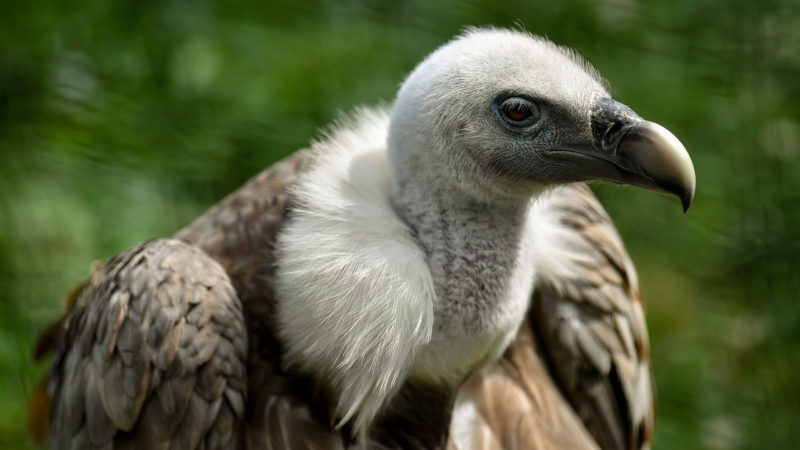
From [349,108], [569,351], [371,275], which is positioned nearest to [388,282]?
[371,275]

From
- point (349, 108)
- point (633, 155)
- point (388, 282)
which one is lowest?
point (349, 108)

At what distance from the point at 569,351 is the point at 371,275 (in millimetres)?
632

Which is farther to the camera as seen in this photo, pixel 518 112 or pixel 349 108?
pixel 349 108

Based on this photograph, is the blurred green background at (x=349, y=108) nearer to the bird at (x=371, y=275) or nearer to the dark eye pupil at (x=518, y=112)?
the bird at (x=371, y=275)

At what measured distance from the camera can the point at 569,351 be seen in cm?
222

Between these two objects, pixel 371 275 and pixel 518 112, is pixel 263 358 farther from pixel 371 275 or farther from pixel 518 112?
pixel 518 112

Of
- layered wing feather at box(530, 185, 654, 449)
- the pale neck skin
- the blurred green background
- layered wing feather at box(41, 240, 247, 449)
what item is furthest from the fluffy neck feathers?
the blurred green background

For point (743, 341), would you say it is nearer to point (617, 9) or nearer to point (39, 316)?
point (617, 9)

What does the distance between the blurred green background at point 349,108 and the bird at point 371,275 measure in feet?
3.60

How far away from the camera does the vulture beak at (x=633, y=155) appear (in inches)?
64.3

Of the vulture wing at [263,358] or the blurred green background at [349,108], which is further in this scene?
the blurred green background at [349,108]

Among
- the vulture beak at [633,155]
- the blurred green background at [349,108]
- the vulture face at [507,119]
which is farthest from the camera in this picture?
the blurred green background at [349,108]

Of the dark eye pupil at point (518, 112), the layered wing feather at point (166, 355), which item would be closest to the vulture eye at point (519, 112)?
the dark eye pupil at point (518, 112)

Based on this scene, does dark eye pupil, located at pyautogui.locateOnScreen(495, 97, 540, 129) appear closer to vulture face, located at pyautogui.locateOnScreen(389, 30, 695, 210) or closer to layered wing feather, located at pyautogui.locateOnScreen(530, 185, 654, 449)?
vulture face, located at pyautogui.locateOnScreen(389, 30, 695, 210)
